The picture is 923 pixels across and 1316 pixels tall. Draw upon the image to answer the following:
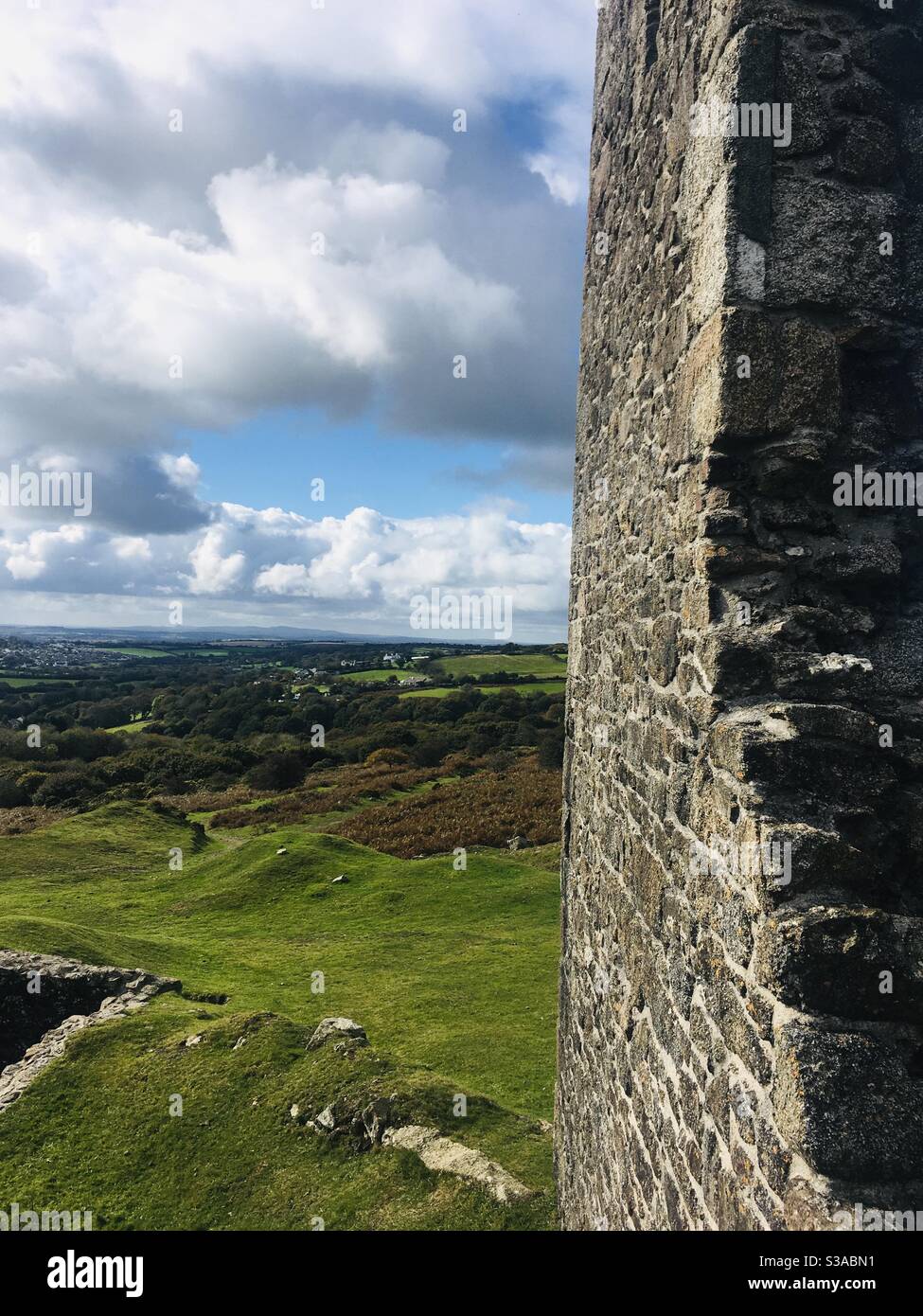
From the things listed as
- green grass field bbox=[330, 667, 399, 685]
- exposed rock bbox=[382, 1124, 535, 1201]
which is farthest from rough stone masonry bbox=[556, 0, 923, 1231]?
green grass field bbox=[330, 667, 399, 685]

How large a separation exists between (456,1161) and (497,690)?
4715 cm

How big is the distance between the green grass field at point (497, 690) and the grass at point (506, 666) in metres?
5.20

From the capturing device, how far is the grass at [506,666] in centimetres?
6594

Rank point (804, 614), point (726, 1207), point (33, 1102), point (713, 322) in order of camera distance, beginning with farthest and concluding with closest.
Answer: point (33, 1102), point (713, 322), point (804, 614), point (726, 1207)

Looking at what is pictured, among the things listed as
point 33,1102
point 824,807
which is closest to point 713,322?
point 824,807

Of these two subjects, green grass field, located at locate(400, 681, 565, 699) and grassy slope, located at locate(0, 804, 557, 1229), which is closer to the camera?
grassy slope, located at locate(0, 804, 557, 1229)

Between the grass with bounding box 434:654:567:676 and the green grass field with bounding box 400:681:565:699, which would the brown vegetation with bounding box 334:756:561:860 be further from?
the grass with bounding box 434:654:567:676

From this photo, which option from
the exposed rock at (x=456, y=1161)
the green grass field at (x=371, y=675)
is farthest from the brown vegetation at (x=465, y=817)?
the green grass field at (x=371, y=675)

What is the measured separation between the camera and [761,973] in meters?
2.62

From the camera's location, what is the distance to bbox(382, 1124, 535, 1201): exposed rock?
21.1 feet

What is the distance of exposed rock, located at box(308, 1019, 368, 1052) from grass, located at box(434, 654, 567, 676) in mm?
53793

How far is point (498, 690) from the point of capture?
53.7 meters
